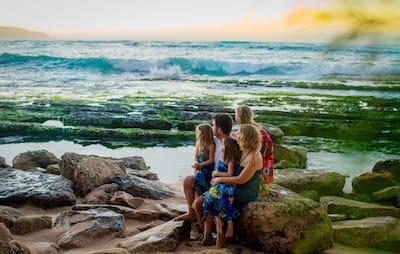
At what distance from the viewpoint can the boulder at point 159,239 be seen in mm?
4172

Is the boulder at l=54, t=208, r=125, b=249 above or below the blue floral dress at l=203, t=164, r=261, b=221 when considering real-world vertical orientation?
below

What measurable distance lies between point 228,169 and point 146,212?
1465 mm

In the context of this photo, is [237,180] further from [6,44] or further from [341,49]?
[6,44]

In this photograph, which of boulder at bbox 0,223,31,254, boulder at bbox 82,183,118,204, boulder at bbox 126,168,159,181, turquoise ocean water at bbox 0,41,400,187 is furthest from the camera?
turquoise ocean water at bbox 0,41,400,187

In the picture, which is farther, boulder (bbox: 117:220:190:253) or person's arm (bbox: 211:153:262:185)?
boulder (bbox: 117:220:190:253)

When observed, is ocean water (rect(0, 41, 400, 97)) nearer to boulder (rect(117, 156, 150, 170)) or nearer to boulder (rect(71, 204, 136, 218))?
boulder (rect(117, 156, 150, 170))

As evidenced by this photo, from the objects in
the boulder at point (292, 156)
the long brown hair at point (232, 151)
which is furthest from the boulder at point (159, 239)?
the boulder at point (292, 156)

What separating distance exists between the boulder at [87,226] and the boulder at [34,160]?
10.9ft

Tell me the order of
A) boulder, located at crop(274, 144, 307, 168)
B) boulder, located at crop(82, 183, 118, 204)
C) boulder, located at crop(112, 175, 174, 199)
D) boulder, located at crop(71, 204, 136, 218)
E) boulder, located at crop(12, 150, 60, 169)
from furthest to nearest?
boulder, located at crop(274, 144, 307, 168)
boulder, located at crop(12, 150, 60, 169)
boulder, located at crop(112, 175, 174, 199)
boulder, located at crop(82, 183, 118, 204)
boulder, located at crop(71, 204, 136, 218)

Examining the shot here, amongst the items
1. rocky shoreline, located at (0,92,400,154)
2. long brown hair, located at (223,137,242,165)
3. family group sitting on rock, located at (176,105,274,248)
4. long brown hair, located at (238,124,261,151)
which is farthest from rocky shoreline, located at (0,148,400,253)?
rocky shoreline, located at (0,92,400,154)

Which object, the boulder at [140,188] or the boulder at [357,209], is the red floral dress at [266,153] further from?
the boulder at [140,188]

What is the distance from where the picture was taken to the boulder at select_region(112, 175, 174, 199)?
19.9 ft

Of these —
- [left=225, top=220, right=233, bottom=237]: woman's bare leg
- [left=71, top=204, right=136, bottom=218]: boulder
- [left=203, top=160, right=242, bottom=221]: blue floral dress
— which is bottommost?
[left=71, top=204, right=136, bottom=218]: boulder

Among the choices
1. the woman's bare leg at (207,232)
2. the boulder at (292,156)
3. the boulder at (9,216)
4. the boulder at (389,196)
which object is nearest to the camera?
the woman's bare leg at (207,232)
